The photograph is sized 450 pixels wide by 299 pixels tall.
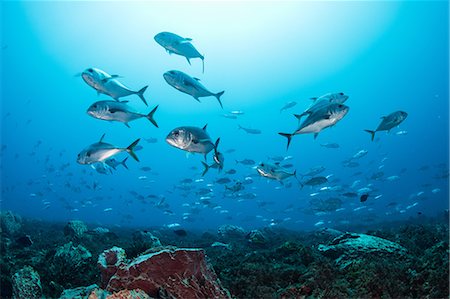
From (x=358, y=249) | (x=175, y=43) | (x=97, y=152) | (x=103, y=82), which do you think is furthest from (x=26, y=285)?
(x=358, y=249)

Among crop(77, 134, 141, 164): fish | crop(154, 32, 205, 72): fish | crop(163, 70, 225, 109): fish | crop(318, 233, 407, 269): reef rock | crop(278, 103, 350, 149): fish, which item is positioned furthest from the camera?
crop(154, 32, 205, 72): fish

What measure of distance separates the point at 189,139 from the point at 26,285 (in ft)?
11.9

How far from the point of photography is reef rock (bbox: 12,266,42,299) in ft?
15.0

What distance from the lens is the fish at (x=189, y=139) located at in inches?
194

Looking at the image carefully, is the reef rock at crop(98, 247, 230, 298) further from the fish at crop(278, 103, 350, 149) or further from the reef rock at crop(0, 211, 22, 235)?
the reef rock at crop(0, 211, 22, 235)

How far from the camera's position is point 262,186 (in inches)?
4552

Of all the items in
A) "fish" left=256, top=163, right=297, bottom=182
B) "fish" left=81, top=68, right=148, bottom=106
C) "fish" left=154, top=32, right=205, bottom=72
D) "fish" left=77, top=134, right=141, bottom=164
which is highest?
"fish" left=154, top=32, right=205, bottom=72

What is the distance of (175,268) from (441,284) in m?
3.45

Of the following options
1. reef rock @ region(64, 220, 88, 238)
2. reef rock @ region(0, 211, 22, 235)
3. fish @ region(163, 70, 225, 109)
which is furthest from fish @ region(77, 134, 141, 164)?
reef rock @ region(0, 211, 22, 235)

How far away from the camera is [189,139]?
4.98 m

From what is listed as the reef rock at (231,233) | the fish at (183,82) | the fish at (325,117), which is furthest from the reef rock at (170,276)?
the reef rock at (231,233)

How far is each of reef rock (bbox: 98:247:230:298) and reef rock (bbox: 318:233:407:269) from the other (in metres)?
2.85

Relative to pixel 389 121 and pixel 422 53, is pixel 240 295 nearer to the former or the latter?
pixel 389 121

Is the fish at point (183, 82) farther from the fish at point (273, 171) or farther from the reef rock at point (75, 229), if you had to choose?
the reef rock at point (75, 229)
